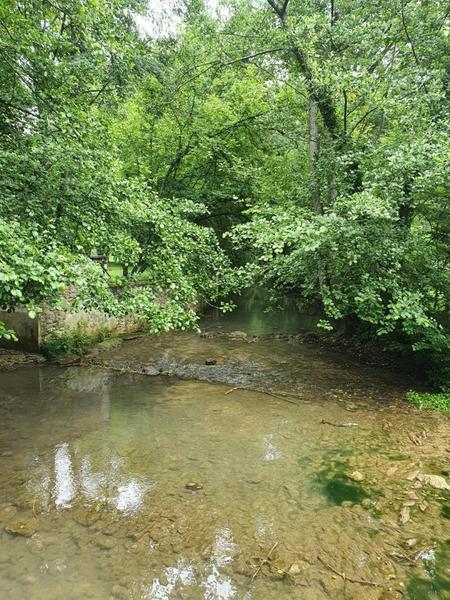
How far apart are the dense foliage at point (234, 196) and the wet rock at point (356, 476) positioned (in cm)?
311

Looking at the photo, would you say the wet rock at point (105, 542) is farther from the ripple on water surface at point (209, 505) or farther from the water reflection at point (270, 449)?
the water reflection at point (270, 449)

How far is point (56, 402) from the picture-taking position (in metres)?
8.33

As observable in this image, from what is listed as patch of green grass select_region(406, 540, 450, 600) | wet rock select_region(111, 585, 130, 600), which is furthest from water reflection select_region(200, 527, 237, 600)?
patch of green grass select_region(406, 540, 450, 600)

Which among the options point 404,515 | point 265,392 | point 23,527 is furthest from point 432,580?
point 265,392

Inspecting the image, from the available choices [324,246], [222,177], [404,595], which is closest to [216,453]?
[404,595]

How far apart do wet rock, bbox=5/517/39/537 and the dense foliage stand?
2399 millimetres

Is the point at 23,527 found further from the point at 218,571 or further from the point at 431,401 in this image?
the point at 431,401

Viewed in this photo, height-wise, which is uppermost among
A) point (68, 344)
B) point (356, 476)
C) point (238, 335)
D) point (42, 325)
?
point (42, 325)

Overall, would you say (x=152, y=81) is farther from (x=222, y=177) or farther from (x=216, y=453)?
(x=216, y=453)

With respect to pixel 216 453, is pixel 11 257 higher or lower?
higher

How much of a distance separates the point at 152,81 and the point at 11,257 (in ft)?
38.8

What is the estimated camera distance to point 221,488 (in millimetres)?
5273

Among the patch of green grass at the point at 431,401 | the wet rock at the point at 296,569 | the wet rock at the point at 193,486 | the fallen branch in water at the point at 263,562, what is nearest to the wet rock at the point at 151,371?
the wet rock at the point at 193,486

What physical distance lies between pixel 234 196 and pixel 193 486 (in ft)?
22.5
